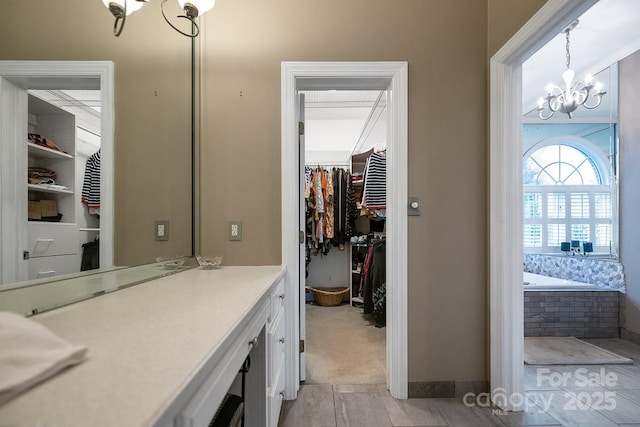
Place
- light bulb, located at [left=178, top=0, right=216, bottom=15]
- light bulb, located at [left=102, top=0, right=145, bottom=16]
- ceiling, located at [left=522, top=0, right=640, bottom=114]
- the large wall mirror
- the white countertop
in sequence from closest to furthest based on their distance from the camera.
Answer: the white countertop → the large wall mirror → light bulb, located at [left=102, top=0, right=145, bottom=16] → light bulb, located at [left=178, top=0, right=216, bottom=15] → ceiling, located at [left=522, top=0, right=640, bottom=114]

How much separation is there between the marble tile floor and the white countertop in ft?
3.28

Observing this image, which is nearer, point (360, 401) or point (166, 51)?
point (166, 51)

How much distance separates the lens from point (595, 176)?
3742 millimetres

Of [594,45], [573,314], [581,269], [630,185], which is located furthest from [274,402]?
[594,45]

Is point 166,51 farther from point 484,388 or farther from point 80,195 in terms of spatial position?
point 484,388

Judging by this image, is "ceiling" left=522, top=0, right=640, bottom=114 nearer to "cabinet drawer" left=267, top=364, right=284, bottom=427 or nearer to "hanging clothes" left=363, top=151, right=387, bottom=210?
Answer: "hanging clothes" left=363, top=151, right=387, bottom=210

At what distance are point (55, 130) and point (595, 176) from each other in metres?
5.47

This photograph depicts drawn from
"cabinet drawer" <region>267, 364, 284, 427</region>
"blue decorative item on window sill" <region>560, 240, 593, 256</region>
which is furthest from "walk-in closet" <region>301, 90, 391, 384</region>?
"blue decorative item on window sill" <region>560, 240, 593, 256</region>

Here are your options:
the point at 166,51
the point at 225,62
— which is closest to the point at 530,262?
the point at 225,62

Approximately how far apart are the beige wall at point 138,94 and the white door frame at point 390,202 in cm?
59

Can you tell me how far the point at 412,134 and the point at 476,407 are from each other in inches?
66.2

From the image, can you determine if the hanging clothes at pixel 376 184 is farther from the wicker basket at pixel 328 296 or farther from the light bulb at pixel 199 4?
the light bulb at pixel 199 4

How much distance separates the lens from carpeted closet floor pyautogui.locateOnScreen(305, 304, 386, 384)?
192cm

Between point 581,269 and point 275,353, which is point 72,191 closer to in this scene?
point 275,353
